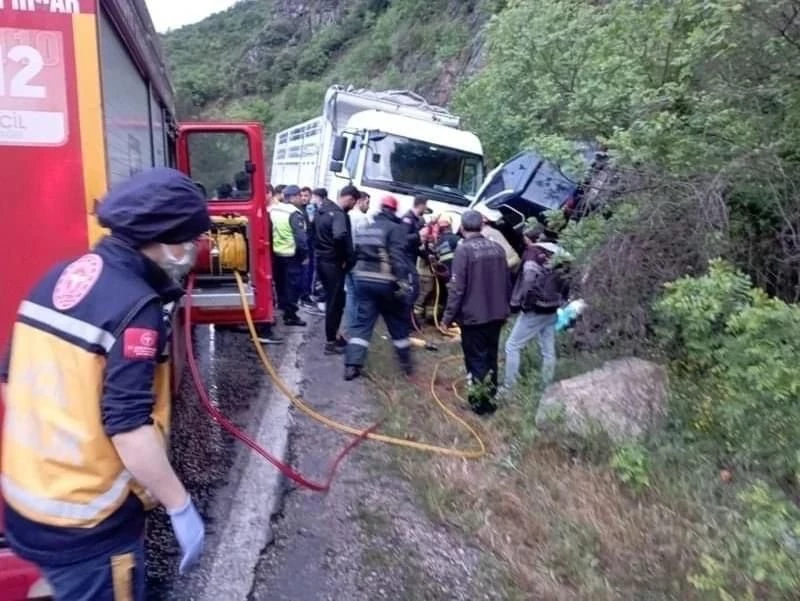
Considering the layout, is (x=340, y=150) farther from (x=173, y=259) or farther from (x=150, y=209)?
(x=150, y=209)

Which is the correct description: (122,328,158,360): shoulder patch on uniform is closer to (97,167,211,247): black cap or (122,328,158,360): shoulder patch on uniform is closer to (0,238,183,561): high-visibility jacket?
(0,238,183,561): high-visibility jacket

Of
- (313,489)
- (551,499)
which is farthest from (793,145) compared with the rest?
(313,489)

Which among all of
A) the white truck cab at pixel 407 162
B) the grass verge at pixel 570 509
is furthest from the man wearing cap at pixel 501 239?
the white truck cab at pixel 407 162

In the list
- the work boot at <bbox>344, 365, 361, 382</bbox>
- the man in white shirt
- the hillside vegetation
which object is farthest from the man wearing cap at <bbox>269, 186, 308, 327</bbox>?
the hillside vegetation

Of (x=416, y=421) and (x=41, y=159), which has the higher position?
(x=41, y=159)

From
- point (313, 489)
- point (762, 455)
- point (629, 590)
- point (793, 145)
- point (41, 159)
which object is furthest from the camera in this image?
point (793, 145)

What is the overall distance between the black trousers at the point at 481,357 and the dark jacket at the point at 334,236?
245 cm

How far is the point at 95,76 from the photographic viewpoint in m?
3.24

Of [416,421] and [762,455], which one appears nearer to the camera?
[762,455]

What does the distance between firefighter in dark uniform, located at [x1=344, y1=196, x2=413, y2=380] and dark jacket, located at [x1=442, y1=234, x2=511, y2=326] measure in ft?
3.48

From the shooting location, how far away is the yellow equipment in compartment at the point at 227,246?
7.76m

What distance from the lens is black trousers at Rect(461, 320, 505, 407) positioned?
689 centimetres

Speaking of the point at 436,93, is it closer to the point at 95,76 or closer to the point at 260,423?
the point at 260,423

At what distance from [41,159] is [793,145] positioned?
477cm
